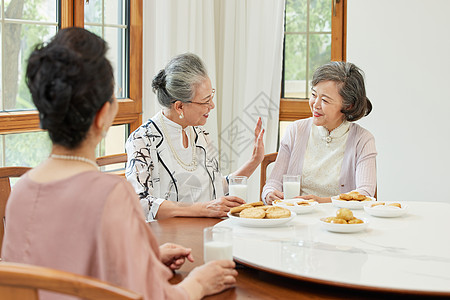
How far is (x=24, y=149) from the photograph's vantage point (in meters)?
3.22

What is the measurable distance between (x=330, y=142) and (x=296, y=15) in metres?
1.62

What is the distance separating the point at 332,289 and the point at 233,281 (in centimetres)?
24

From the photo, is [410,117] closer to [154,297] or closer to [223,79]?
[223,79]

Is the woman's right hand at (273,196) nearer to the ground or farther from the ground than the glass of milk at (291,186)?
nearer to the ground

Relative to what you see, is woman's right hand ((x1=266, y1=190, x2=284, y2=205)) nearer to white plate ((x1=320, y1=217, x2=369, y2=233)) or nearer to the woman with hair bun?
white plate ((x1=320, y1=217, x2=369, y2=233))

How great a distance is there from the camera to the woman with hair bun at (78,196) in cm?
110

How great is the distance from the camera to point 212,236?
1.52 m

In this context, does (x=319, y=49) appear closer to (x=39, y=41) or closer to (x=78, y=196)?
(x=39, y=41)

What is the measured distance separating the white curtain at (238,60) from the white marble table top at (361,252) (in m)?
2.09

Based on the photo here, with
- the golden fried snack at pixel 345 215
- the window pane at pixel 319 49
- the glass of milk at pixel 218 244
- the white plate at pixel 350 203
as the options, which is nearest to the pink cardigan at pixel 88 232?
the glass of milk at pixel 218 244

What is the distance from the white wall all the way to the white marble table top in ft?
5.83

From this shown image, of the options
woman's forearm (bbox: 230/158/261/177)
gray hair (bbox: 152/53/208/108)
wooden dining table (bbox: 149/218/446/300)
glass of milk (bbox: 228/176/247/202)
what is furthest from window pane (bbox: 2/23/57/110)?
wooden dining table (bbox: 149/218/446/300)

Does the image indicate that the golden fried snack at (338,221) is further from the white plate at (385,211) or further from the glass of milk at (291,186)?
the glass of milk at (291,186)

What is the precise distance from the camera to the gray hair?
2639 millimetres
